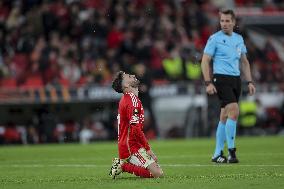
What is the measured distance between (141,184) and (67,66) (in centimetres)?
1436

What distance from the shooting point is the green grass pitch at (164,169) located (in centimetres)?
924

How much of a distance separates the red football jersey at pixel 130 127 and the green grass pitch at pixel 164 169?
366 millimetres

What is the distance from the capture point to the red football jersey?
10109mm

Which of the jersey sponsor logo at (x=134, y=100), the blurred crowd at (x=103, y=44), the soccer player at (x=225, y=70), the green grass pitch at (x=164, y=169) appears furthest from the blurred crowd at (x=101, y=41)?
the jersey sponsor logo at (x=134, y=100)

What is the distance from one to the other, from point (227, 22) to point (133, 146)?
3342 millimetres

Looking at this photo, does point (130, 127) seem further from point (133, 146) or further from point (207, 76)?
point (207, 76)

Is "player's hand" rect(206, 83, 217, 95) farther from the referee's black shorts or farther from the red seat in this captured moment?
the red seat

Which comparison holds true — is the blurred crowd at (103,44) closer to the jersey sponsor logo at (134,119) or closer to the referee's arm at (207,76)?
the referee's arm at (207,76)

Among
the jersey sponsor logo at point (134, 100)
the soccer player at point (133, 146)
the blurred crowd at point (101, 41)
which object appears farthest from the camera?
the blurred crowd at point (101, 41)

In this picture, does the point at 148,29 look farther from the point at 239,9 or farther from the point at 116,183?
the point at 116,183

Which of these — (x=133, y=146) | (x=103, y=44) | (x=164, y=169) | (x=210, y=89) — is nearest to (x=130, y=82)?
(x=133, y=146)

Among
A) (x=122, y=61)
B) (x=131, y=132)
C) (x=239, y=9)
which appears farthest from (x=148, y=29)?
(x=131, y=132)

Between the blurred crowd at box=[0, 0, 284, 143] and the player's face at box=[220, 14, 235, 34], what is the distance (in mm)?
9837

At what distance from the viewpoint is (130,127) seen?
10.1 m
